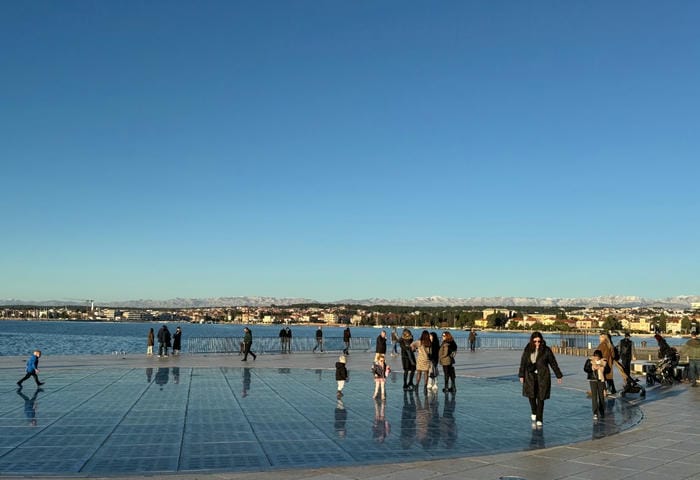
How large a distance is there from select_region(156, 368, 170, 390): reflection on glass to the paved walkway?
7.7 inches

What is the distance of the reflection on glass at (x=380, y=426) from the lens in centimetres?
1087

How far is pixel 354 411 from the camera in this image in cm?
1391

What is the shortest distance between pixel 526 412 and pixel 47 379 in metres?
14.8

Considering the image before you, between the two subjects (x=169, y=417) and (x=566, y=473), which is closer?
(x=566, y=473)

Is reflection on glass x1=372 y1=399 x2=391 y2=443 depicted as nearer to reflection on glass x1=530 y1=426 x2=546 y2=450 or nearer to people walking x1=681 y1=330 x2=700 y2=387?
reflection on glass x1=530 y1=426 x2=546 y2=450

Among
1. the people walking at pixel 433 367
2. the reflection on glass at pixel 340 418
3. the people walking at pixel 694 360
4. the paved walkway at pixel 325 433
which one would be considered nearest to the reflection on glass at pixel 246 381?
the paved walkway at pixel 325 433

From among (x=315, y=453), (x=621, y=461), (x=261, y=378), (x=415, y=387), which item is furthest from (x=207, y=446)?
(x=261, y=378)

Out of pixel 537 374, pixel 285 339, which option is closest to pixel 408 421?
pixel 537 374

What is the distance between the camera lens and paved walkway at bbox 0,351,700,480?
8.42 meters

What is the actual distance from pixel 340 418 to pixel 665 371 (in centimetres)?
1268

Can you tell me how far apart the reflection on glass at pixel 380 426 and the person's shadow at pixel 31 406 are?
6149 mm

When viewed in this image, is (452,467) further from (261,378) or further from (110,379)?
(110,379)

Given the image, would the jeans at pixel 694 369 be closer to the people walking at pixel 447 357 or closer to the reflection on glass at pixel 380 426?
the people walking at pixel 447 357

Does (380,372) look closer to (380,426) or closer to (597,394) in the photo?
(380,426)
